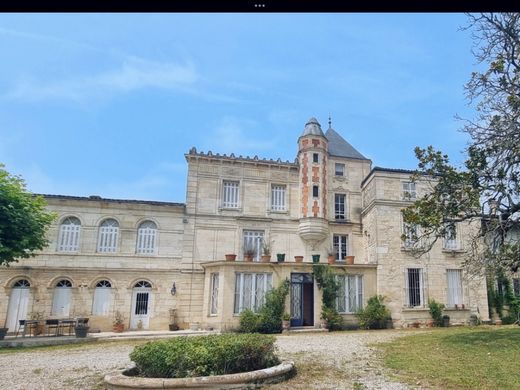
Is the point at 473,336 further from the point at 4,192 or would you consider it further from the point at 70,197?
the point at 70,197

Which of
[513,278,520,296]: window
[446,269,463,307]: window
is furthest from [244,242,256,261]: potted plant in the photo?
[513,278,520,296]: window

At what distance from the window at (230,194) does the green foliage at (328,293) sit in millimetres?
6029

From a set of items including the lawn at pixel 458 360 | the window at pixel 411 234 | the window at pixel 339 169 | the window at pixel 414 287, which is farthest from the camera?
the window at pixel 339 169

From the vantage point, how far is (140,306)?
20.0 metres

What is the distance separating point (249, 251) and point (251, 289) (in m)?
2.52

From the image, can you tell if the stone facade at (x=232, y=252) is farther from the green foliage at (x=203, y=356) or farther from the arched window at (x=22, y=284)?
the green foliage at (x=203, y=356)

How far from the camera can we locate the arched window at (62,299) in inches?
751

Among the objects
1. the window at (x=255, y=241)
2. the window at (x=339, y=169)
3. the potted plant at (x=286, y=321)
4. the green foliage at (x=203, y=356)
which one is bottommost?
the potted plant at (x=286, y=321)

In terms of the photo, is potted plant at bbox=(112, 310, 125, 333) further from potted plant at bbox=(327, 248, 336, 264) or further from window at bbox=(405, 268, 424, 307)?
window at bbox=(405, 268, 424, 307)

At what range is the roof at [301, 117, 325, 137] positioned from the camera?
2328 centimetres

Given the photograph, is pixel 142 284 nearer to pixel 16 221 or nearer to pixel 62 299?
pixel 62 299

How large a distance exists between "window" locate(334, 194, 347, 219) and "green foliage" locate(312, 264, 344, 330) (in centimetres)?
444

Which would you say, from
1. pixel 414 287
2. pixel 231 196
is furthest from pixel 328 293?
pixel 231 196

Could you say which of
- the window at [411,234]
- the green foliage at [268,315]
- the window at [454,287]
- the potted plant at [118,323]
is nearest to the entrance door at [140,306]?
the potted plant at [118,323]
